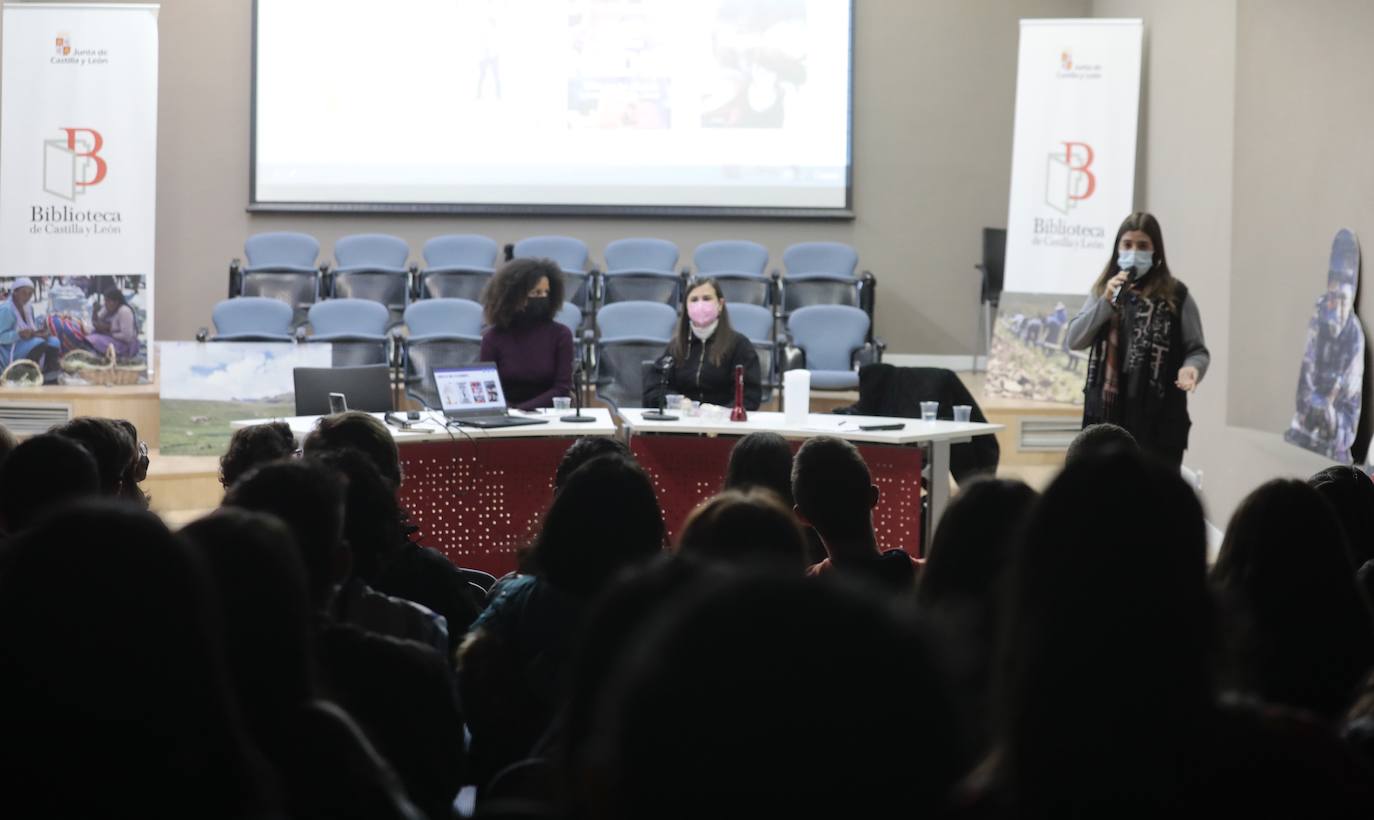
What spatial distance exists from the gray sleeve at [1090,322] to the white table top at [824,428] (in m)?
0.57

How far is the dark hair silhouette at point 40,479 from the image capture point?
264 centimetres

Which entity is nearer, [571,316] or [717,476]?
[717,476]

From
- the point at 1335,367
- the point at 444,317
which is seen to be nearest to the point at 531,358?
the point at 444,317

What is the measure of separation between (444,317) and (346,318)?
65cm

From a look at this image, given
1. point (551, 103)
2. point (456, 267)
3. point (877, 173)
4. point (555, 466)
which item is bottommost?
point (555, 466)

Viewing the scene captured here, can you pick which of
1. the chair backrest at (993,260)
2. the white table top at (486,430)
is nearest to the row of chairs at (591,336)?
the chair backrest at (993,260)

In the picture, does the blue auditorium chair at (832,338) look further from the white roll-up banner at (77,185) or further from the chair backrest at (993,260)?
the white roll-up banner at (77,185)

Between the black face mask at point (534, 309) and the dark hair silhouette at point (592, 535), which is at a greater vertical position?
the black face mask at point (534, 309)

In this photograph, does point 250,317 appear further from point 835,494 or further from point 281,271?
Answer: point 835,494

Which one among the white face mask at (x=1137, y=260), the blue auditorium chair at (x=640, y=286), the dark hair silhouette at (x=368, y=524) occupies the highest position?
the white face mask at (x=1137, y=260)

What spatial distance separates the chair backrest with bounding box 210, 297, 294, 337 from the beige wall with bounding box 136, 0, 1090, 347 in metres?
2.01

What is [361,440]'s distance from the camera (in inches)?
138

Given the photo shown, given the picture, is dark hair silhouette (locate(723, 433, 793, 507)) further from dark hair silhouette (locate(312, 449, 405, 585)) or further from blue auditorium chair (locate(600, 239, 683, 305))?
blue auditorium chair (locate(600, 239, 683, 305))

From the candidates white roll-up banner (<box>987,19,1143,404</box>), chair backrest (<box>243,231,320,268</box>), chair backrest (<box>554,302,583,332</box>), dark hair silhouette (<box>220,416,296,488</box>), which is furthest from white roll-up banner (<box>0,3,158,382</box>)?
dark hair silhouette (<box>220,416,296,488</box>)
